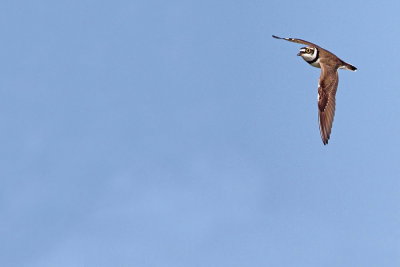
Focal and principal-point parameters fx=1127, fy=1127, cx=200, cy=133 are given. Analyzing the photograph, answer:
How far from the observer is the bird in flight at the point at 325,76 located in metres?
61.2

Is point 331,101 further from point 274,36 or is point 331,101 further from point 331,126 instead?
point 274,36

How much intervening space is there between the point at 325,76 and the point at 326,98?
60.3 inches

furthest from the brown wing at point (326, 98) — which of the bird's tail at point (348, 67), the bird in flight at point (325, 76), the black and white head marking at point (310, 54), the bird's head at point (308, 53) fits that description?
the bird's tail at point (348, 67)

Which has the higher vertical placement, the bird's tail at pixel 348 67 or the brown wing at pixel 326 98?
the bird's tail at pixel 348 67

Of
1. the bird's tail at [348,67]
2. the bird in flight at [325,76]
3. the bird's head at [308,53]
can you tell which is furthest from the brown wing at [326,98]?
the bird's tail at [348,67]

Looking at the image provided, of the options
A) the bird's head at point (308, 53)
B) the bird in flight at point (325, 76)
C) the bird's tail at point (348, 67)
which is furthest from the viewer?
the bird's tail at point (348, 67)

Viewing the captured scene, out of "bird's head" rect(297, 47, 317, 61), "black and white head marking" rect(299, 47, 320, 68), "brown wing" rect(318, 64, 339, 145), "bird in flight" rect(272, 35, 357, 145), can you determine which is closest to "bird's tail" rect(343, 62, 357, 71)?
"bird in flight" rect(272, 35, 357, 145)

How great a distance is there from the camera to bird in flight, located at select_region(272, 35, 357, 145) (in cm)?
6119

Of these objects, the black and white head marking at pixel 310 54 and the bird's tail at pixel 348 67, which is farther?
the bird's tail at pixel 348 67

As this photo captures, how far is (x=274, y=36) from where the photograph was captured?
64.8 meters

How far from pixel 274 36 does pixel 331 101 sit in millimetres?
5583

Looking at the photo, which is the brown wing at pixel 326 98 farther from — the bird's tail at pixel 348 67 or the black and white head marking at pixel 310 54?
the bird's tail at pixel 348 67

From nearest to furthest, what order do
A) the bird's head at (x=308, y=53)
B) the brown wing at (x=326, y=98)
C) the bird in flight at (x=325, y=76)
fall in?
the brown wing at (x=326, y=98) < the bird in flight at (x=325, y=76) < the bird's head at (x=308, y=53)

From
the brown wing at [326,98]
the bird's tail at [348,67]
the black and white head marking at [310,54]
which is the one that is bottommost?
the brown wing at [326,98]
